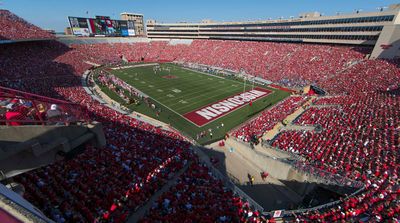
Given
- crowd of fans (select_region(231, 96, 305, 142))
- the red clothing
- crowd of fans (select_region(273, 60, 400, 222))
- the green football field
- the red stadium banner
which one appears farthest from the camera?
the red stadium banner

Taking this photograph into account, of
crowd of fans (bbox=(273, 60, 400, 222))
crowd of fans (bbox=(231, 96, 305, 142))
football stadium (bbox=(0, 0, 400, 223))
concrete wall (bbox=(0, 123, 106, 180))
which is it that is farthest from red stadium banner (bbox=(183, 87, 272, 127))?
concrete wall (bbox=(0, 123, 106, 180))

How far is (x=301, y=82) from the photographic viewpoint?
3519cm

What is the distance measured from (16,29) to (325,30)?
61.0 meters

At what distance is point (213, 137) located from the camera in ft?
64.7

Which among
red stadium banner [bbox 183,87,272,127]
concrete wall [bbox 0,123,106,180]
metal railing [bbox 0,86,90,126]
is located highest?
metal railing [bbox 0,86,90,126]

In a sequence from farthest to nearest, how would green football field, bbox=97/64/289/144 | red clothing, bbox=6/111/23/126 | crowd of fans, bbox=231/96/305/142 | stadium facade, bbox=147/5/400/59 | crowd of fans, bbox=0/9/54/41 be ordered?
crowd of fans, bbox=0/9/54/41 → stadium facade, bbox=147/5/400/59 → green football field, bbox=97/64/289/144 → crowd of fans, bbox=231/96/305/142 → red clothing, bbox=6/111/23/126

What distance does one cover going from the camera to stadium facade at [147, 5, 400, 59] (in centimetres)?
3222

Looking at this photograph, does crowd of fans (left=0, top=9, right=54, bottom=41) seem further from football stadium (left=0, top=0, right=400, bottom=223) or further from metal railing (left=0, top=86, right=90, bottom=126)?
metal railing (left=0, top=86, right=90, bottom=126)

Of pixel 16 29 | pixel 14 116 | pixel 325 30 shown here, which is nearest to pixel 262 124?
pixel 14 116

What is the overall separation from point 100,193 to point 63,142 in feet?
10.4

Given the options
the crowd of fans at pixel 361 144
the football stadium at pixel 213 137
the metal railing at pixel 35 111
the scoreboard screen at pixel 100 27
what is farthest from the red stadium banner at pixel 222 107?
the scoreboard screen at pixel 100 27

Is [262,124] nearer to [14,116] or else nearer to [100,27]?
[14,116]

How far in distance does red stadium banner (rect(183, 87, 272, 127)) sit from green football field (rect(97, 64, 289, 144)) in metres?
0.58

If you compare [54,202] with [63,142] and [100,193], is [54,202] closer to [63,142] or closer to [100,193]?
[100,193]
